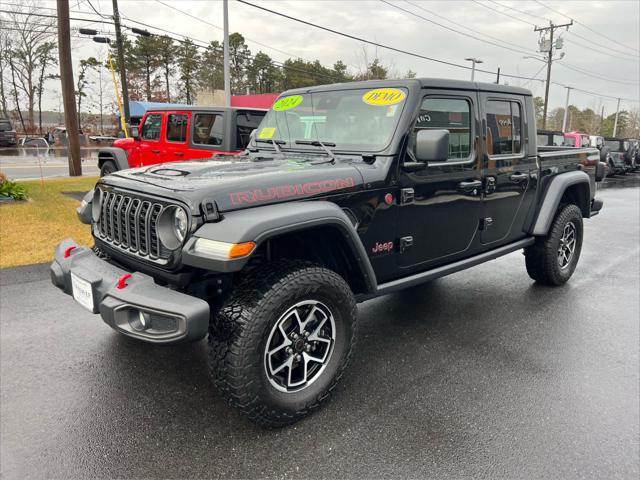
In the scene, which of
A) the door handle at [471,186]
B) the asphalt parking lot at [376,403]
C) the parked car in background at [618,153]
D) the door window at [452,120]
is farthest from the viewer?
the parked car in background at [618,153]

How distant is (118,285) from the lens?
2371 mm

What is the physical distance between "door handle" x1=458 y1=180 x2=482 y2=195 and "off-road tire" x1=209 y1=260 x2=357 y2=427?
1.46 metres

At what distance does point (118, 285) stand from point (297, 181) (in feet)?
3.61

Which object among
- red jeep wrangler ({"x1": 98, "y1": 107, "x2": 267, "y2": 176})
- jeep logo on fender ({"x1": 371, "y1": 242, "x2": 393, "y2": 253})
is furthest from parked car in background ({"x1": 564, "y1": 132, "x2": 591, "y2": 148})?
jeep logo on fender ({"x1": 371, "y1": 242, "x2": 393, "y2": 253})

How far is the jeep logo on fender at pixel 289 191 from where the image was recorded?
240cm

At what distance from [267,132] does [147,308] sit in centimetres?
212

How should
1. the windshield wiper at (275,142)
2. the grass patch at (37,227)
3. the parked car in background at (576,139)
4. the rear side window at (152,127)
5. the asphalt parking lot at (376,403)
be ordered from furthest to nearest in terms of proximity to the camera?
the parked car in background at (576,139) → the rear side window at (152,127) → the grass patch at (37,227) → the windshield wiper at (275,142) → the asphalt parking lot at (376,403)

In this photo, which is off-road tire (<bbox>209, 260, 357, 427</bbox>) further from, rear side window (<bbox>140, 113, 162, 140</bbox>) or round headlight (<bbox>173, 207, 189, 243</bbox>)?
rear side window (<bbox>140, 113, 162, 140</bbox>)

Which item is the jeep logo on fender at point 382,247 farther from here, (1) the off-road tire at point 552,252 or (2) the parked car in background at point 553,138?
(2) the parked car in background at point 553,138

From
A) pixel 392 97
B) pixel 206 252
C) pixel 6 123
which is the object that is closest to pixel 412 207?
pixel 392 97

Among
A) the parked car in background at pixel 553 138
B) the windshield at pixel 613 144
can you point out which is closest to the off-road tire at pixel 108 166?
the parked car in background at pixel 553 138

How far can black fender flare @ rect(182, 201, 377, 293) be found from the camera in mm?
2193

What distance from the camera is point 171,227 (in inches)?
94.8

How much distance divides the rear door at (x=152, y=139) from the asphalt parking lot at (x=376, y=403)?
5245 mm
